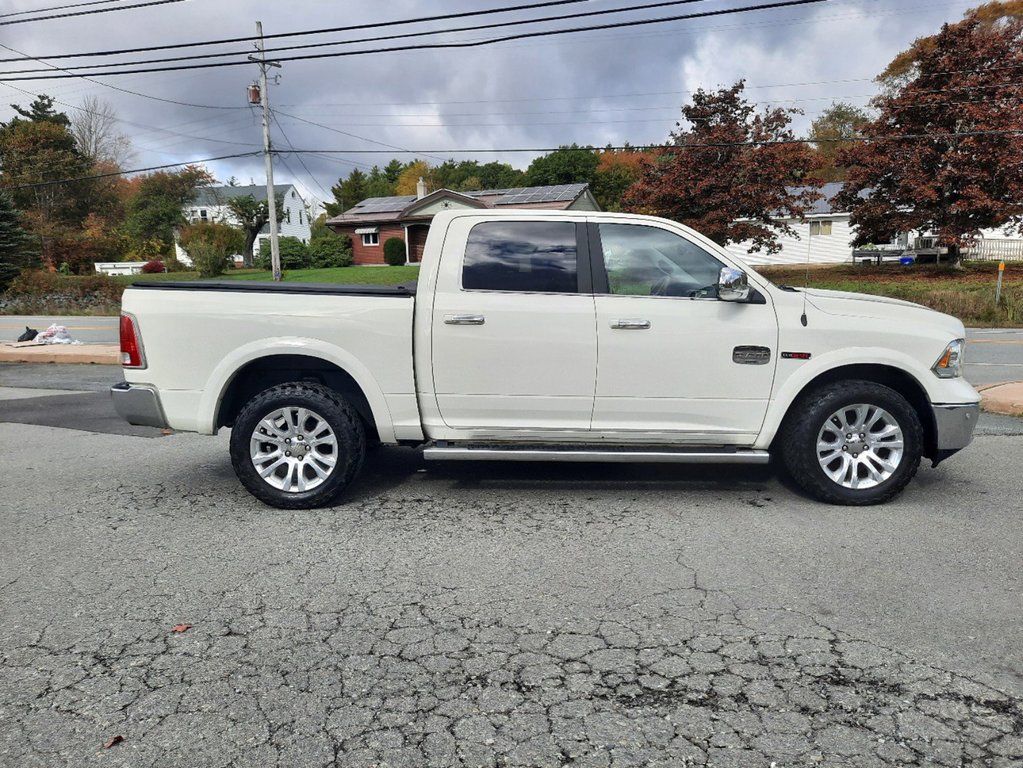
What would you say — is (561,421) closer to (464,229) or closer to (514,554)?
(514,554)

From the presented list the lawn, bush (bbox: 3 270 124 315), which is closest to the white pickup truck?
the lawn

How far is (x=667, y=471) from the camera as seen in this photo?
5.87 metres

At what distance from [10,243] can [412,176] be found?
169 feet

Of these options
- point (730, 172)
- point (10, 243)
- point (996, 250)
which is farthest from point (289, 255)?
point (996, 250)

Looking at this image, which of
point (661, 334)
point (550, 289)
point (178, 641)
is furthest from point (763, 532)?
point (178, 641)

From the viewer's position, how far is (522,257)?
195 inches

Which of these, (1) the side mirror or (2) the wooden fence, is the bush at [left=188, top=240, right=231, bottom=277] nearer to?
(1) the side mirror

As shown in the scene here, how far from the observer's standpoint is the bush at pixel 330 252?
45594 millimetres

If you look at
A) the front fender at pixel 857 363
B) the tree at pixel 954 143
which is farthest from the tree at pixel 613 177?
the front fender at pixel 857 363

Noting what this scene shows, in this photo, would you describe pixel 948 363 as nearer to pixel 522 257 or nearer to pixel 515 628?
pixel 522 257

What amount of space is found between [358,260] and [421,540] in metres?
45.6

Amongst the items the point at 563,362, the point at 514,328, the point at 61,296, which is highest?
the point at 514,328

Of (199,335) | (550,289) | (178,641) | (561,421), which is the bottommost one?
(178,641)

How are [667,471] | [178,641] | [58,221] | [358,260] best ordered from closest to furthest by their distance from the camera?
[178,641], [667,471], [358,260], [58,221]
